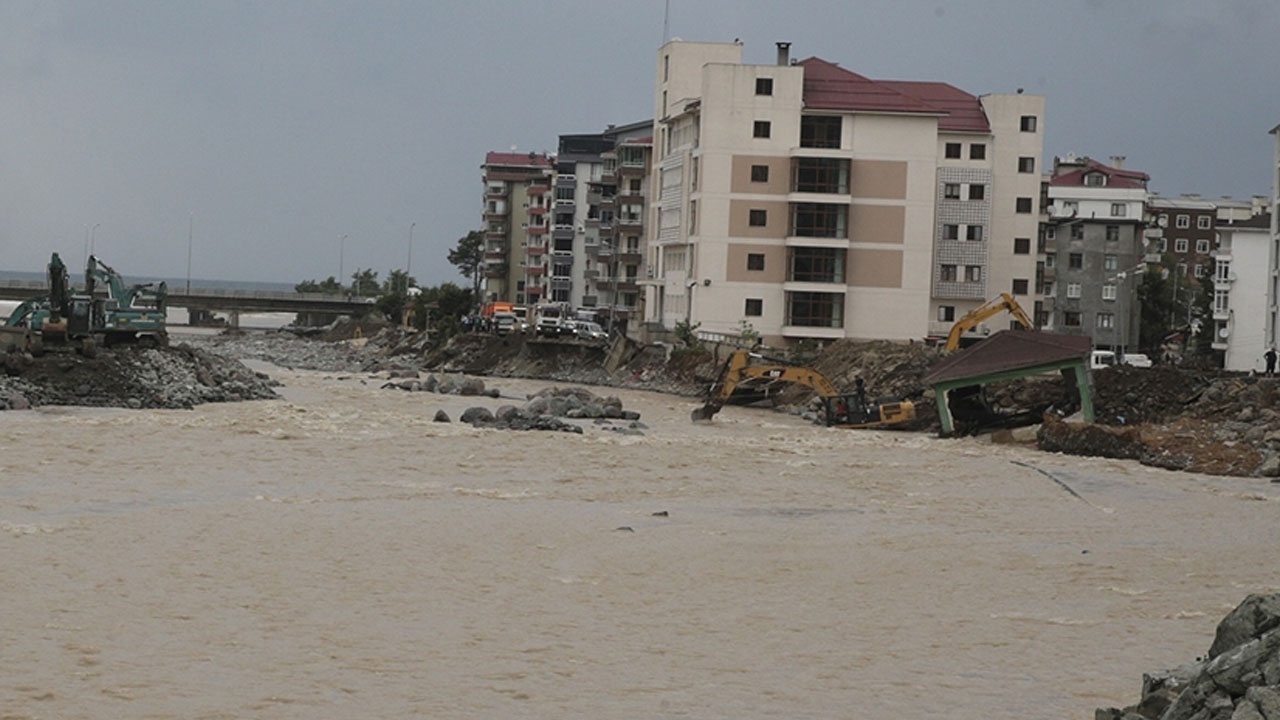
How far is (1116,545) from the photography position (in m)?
23.0

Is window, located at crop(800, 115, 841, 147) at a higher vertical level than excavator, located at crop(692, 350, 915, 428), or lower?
higher

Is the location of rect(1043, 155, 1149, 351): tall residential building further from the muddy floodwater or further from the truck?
the muddy floodwater

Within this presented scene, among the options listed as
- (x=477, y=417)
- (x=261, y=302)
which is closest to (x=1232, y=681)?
(x=477, y=417)

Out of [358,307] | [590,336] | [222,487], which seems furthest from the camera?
[358,307]

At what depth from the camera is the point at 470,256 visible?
160 meters

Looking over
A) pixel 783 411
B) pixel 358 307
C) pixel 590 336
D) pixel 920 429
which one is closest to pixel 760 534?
pixel 920 429

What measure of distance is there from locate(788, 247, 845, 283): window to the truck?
87.9 ft

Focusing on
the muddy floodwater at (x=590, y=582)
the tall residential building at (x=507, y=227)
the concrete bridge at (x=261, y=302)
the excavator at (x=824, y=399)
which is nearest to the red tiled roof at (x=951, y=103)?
the excavator at (x=824, y=399)

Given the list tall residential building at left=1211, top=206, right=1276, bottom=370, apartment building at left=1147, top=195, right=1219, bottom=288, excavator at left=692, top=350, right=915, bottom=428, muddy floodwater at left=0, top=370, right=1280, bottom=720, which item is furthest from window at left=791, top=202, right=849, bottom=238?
apartment building at left=1147, top=195, right=1219, bottom=288

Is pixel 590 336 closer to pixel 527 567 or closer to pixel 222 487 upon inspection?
pixel 222 487

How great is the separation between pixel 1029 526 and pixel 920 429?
72.9ft

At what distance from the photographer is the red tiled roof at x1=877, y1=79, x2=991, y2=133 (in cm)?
7669

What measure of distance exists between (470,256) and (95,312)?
10698cm

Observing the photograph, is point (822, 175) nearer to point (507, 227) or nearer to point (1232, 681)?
point (1232, 681)
